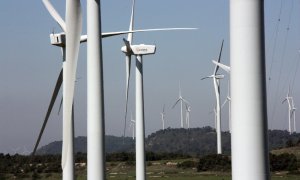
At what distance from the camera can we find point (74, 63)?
29500 mm

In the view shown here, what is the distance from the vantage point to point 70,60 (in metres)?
29.7

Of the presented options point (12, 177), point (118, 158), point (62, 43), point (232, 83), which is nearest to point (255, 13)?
point (232, 83)

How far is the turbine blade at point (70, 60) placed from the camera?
93.0 ft

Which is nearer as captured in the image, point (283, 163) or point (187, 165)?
point (283, 163)

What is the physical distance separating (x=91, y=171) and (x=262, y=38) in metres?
20.2

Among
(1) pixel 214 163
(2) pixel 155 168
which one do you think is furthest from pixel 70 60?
(2) pixel 155 168

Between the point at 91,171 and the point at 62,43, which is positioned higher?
the point at 62,43

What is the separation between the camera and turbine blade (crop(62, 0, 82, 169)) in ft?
93.0

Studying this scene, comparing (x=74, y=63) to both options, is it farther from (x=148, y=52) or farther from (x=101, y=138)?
(x=148, y=52)

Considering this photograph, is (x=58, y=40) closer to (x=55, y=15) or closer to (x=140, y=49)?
(x=55, y=15)

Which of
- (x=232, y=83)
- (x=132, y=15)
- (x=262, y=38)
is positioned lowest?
(x=232, y=83)

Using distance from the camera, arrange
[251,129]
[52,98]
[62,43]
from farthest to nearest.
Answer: [62,43] < [52,98] < [251,129]

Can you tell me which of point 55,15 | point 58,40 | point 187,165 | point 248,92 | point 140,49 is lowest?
point 187,165

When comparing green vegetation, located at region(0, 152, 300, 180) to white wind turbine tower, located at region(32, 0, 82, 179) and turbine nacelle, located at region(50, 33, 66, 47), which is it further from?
white wind turbine tower, located at region(32, 0, 82, 179)
